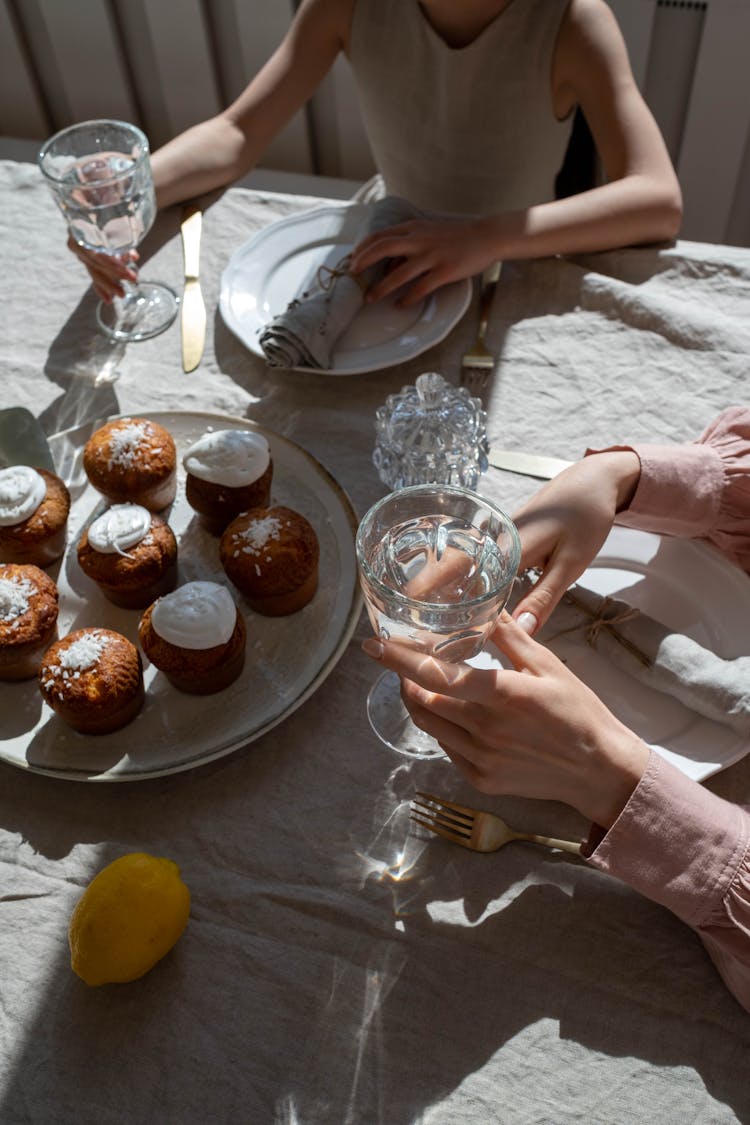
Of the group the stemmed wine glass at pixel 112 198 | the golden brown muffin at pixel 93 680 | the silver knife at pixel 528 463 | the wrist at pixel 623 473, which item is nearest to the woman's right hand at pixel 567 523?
the wrist at pixel 623 473

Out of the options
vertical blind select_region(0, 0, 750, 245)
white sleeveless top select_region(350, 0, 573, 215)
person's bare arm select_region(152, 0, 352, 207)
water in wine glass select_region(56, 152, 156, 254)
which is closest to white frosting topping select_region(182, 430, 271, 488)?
water in wine glass select_region(56, 152, 156, 254)

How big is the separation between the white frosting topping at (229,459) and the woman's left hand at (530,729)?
1.03ft

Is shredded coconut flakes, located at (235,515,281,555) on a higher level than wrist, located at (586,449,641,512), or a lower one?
lower

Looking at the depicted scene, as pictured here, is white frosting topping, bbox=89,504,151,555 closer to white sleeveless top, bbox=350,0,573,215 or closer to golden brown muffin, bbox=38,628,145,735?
golden brown muffin, bbox=38,628,145,735

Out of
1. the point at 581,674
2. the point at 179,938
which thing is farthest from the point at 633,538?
the point at 179,938

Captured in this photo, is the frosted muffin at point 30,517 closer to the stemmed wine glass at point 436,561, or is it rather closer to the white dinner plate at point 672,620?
the stemmed wine glass at point 436,561

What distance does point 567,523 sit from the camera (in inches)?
32.7

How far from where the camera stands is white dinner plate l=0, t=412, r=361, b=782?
792 millimetres

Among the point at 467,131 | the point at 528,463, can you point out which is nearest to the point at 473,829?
the point at 528,463

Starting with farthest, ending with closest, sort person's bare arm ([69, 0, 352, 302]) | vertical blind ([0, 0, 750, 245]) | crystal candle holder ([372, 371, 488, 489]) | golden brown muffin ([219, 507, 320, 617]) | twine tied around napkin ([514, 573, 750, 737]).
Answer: vertical blind ([0, 0, 750, 245]) < person's bare arm ([69, 0, 352, 302]) < crystal candle holder ([372, 371, 488, 489]) < golden brown muffin ([219, 507, 320, 617]) < twine tied around napkin ([514, 573, 750, 737])

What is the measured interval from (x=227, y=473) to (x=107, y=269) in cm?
44

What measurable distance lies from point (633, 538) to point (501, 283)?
1.55 feet

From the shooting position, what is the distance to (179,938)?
698mm

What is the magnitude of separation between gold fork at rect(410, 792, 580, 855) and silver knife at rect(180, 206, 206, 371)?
663mm
